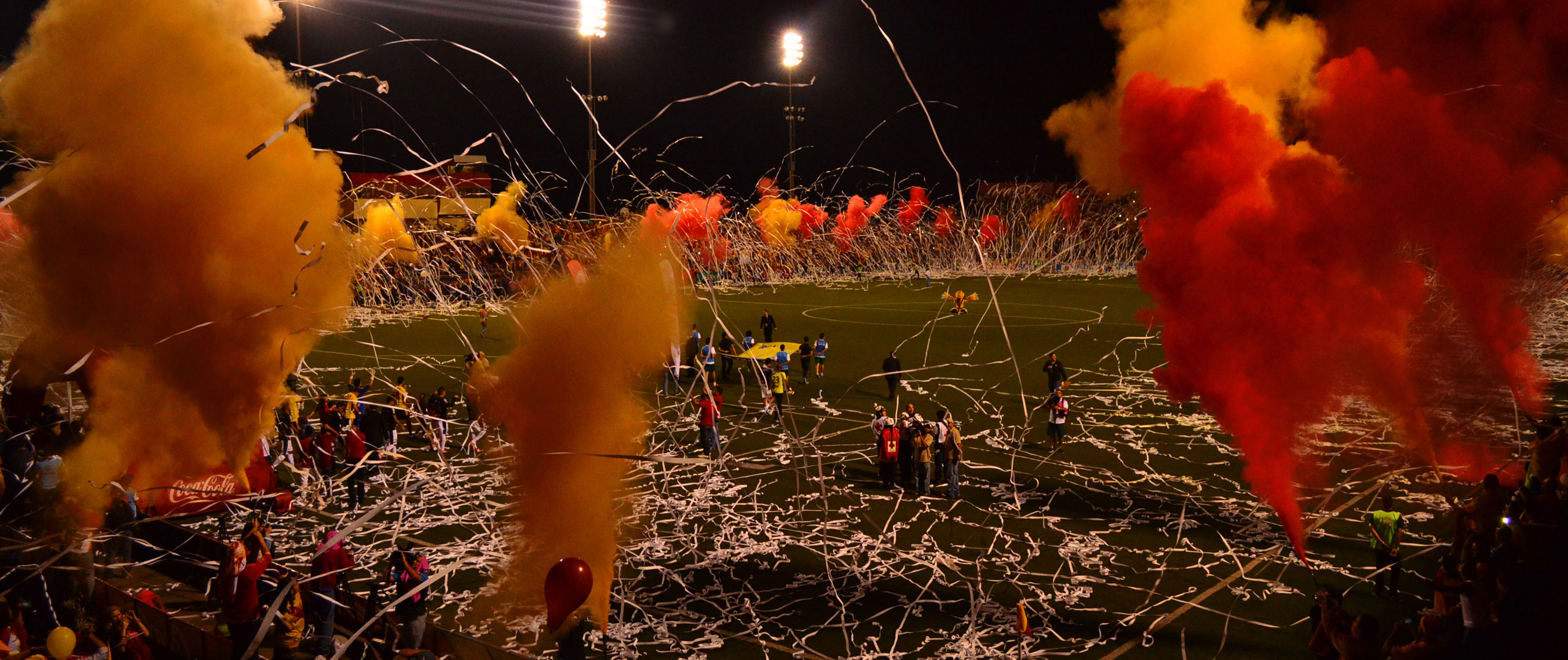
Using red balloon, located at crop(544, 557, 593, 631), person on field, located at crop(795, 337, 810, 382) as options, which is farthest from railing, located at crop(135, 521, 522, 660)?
person on field, located at crop(795, 337, 810, 382)

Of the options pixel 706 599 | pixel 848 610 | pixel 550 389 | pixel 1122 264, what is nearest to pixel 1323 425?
pixel 848 610

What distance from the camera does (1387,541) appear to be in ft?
29.0

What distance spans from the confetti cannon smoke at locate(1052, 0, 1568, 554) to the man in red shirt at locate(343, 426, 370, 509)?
9.66 m

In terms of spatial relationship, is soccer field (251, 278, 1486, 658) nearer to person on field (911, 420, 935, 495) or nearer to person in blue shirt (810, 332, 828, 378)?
person on field (911, 420, 935, 495)

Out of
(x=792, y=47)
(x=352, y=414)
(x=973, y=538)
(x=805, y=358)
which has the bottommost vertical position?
(x=973, y=538)

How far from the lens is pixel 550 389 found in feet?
17.9

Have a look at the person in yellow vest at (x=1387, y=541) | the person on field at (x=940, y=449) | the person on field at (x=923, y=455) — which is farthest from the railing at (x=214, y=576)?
the person in yellow vest at (x=1387, y=541)

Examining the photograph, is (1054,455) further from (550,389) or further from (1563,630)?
(550,389)

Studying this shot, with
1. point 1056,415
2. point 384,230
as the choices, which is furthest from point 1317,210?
point 384,230

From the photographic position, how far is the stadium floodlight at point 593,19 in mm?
17625

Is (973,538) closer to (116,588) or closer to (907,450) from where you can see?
(907,450)

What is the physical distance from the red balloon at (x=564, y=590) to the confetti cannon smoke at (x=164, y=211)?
2.62 meters

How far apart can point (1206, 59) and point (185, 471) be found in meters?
10.3

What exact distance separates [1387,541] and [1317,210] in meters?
3.23
